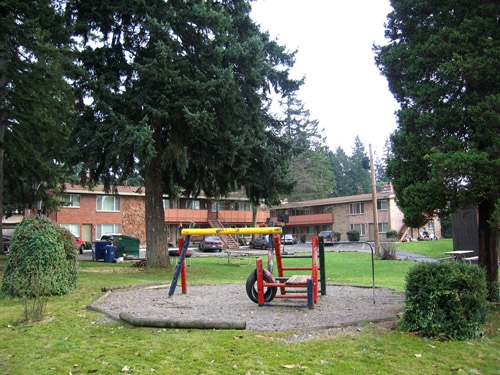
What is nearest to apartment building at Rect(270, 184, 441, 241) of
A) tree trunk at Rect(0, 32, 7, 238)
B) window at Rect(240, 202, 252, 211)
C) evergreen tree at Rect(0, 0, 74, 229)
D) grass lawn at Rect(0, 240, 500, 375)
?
window at Rect(240, 202, 252, 211)

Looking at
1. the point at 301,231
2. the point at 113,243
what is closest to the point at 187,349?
the point at 113,243

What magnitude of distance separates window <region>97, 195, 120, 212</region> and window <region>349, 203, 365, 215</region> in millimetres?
30404

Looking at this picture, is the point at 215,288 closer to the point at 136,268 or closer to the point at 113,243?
the point at 136,268

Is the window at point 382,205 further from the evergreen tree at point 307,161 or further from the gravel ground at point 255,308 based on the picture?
→ the gravel ground at point 255,308

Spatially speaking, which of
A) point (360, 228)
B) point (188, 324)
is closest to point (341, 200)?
point (360, 228)

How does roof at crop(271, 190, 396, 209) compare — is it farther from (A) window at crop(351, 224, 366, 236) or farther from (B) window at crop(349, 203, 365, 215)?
(A) window at crop(351, 224, 366, 236)

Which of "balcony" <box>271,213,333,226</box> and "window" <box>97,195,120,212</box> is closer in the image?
"window" <box>97,195,120,212</box>

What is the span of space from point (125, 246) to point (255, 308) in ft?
69.1

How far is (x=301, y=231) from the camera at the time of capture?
68062 mm

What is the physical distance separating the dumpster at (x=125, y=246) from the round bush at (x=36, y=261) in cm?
1692

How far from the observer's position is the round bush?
10.1 metres

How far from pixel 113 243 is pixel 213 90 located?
50.2 feet

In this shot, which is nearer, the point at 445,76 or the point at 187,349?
the point at 187,349

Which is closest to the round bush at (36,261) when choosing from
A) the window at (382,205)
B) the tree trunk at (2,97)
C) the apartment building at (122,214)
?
the tree trunk at (2,97)
